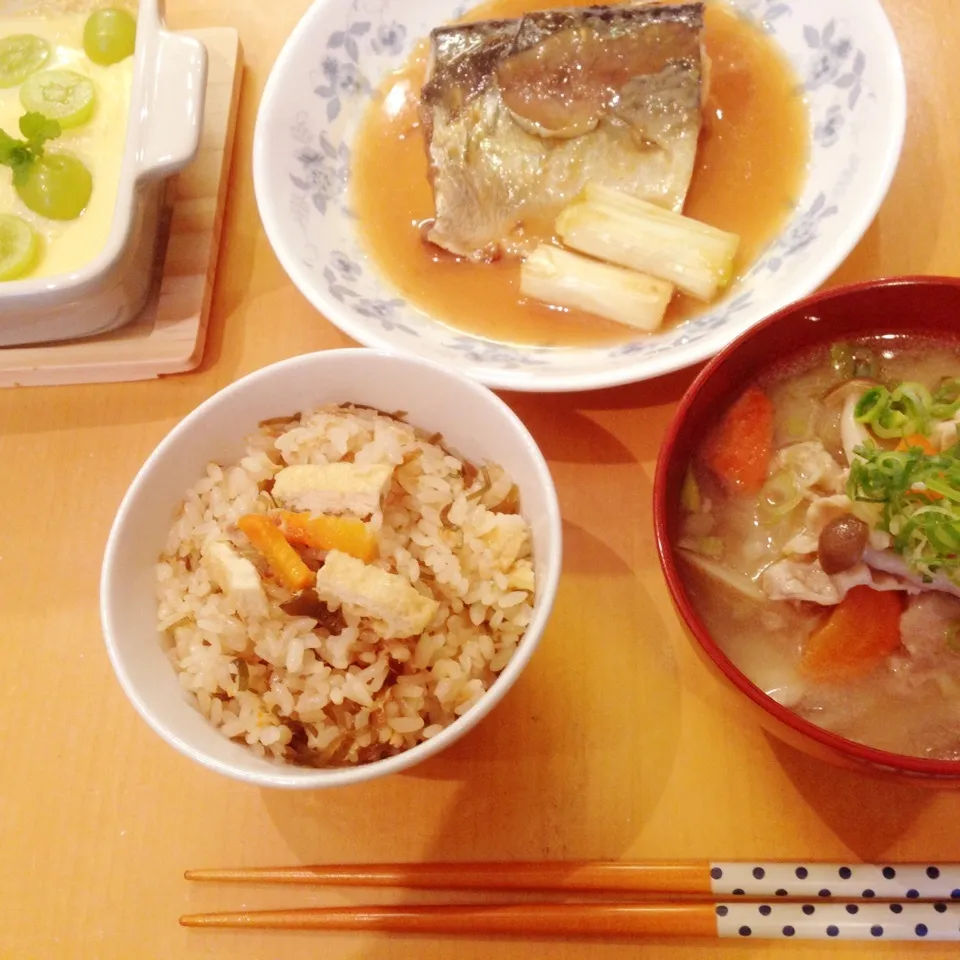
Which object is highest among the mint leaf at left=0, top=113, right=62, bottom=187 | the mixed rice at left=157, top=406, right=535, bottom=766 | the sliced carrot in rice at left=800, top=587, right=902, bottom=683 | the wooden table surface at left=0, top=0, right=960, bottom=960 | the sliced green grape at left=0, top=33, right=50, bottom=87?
the sliced green grape at left=0, top=33, right=50, bottom=87

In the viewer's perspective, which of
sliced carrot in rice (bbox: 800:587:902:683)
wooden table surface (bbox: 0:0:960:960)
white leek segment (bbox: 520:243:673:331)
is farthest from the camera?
white leek segment (bbox: 520:243:673:331)

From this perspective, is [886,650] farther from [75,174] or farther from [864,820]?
[75,174]

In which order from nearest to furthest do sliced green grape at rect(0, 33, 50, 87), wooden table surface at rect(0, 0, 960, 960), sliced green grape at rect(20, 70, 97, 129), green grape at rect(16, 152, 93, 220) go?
wooden table surface at rect(0, 0, 960, 960)
green grape at rect(16, 152, 93, 220)
sliced green grape at rect(20, 70, 97, 129)
sliced green grape at rect(0, 33, 50, 87)

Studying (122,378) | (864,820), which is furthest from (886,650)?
(122,378)

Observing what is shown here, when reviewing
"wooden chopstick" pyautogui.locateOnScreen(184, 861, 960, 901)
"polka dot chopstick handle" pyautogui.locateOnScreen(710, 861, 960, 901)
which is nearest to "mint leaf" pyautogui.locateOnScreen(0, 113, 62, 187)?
"wooden chopstick" pyautogui.locateOnScreen(184, 861, 960, 901)

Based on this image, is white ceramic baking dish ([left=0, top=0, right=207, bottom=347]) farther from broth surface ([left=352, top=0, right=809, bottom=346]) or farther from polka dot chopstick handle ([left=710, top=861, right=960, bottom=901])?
polka dot chopstick handle ([left=710, top=861, right=960, bottom=901])

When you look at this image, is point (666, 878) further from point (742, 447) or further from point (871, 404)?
point (871, 404)

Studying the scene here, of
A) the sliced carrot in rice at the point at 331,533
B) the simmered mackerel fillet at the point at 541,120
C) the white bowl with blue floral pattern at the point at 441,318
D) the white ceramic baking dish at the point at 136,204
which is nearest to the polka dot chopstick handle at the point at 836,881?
the sliced carrot in rice at the point at 331,533
